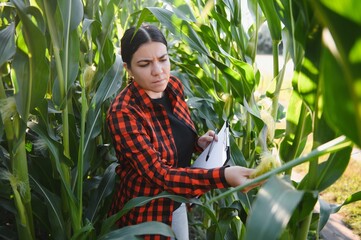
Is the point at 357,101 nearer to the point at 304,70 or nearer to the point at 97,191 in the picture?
the point at 304,70

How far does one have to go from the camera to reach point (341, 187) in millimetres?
2438

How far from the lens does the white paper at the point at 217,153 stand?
1.11 metres

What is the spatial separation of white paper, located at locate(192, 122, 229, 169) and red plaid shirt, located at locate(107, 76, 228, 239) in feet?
0.29

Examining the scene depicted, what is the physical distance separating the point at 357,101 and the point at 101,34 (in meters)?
0.91

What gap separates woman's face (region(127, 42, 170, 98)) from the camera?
111cm

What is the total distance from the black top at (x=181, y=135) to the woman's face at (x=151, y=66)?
0.26 feet

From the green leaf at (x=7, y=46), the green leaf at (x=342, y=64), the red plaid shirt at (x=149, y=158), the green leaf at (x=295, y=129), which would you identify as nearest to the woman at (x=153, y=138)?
the red plaid shirt at (x=149, y=158)

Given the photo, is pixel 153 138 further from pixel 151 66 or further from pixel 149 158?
pixel 151 66

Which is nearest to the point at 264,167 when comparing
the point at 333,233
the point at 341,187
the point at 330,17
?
the point at 330,17

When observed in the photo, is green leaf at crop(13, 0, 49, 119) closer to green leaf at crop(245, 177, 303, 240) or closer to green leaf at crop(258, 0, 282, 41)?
green leaf at crop(258, 0, 282, 41)

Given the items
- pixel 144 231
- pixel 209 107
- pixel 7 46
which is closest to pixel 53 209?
pixel 144 231

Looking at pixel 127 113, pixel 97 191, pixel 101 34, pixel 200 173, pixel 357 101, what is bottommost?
pixel 97 191

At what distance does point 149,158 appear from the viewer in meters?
1.05

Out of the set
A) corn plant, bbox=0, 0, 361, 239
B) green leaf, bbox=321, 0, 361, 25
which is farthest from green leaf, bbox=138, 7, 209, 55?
green leaf, bbox=321, 0, 361, 25
